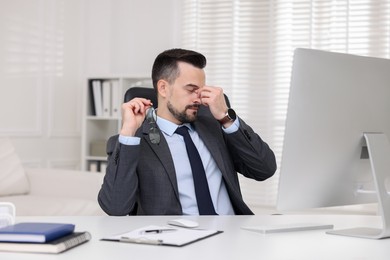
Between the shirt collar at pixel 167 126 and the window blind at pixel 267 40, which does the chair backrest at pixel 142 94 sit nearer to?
the shirt collar at pixel 167 126

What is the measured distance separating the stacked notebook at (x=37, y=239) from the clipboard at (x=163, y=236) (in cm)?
14

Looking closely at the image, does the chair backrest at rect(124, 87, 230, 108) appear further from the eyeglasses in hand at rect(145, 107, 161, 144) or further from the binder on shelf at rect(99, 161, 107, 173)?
the binder on shelf at rect(99, 161, 107, 173)

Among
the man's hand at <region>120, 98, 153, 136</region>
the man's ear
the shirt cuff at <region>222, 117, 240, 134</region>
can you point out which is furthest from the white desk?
the man's ear

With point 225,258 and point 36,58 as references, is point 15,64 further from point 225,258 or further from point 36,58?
point 225,258

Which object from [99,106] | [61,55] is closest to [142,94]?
[99,106]

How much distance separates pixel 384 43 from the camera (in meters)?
4.64

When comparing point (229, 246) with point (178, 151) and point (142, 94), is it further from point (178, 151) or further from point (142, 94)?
point (142, 94)

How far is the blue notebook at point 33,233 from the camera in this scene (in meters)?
1.40

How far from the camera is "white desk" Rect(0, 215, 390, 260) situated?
1.38 metres

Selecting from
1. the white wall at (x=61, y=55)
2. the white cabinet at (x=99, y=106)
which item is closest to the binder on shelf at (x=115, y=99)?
the white cabinet at (x=99, y=106)

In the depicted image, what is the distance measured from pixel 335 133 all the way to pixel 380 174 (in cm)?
18

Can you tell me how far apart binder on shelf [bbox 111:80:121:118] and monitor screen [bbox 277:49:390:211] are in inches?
140

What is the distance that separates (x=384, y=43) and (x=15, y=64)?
2874 mm

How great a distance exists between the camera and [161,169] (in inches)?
88.5
